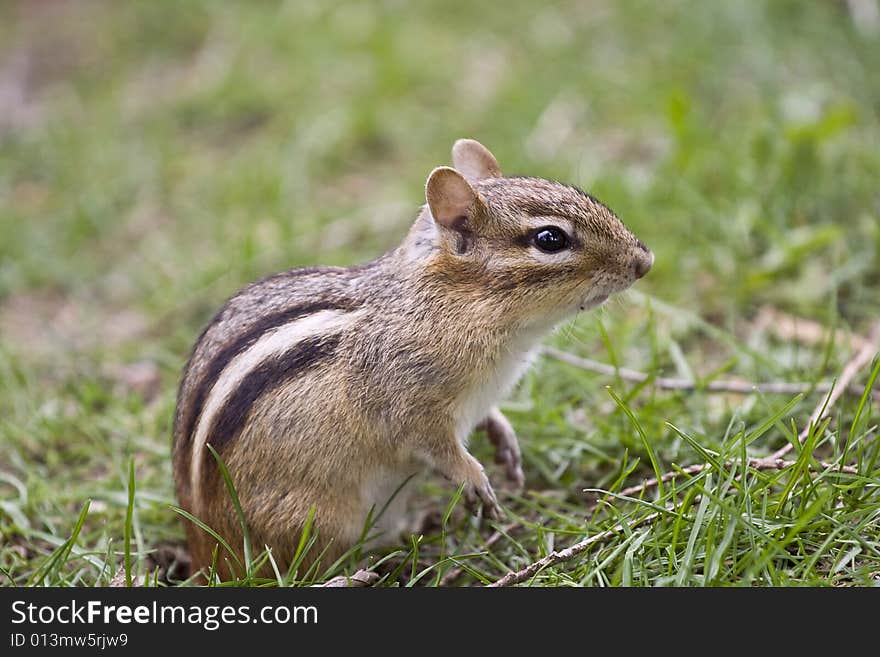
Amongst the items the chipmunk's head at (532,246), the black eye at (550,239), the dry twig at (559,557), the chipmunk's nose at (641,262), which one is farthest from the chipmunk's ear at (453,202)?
the dry twig at (559,557)

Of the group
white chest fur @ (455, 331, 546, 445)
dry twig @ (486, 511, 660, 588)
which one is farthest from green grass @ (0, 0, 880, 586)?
white chest fur @ (455, 331, 546, 445)

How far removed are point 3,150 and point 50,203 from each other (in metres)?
1.04

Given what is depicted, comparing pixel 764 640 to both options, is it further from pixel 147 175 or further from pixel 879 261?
pixel 147 175

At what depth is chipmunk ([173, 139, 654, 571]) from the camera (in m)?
3.23

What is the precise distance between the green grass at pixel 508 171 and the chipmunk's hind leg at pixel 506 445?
95 mm

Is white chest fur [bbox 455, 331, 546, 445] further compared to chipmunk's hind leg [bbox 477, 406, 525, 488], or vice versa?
chipmunk's hind leg [bbox 477, 406, 525, 488]

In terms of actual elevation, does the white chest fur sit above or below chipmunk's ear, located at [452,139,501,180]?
below

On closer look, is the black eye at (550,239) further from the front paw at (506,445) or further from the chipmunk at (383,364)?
the front paw at (506,445)

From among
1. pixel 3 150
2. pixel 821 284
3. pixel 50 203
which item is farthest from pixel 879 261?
pixel 3 150

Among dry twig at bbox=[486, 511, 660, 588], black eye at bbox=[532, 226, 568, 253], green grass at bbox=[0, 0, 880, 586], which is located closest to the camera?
dry twig at bbox=[486, 511, 660, 588]

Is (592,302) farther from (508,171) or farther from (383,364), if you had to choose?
(508,171)

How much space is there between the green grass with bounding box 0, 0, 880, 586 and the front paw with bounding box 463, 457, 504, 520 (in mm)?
93

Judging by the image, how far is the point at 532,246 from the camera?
10.9ft

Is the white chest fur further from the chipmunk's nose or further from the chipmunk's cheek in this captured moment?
the chipmunk's nose
